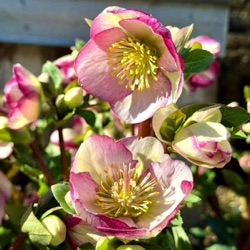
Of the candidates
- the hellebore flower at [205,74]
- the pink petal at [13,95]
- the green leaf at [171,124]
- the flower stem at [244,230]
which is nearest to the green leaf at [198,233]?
the flower stem at [244,230]

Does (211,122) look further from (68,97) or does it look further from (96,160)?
(68,97)

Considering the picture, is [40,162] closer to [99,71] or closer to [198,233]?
[99,71]

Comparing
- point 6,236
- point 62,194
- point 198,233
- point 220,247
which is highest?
point 62,194

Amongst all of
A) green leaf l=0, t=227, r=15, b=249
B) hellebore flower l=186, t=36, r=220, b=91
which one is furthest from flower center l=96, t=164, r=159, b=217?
hellebore flower l=186, t=36, r=220, b=91

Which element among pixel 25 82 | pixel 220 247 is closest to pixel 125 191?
pixel 25 82

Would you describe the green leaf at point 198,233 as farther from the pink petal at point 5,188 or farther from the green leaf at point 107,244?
the green leaf at point 107,244

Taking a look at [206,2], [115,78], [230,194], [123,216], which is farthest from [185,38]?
[230,194]

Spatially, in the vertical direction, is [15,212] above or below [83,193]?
below
